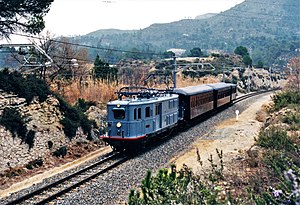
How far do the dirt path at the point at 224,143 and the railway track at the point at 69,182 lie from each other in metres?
2.71

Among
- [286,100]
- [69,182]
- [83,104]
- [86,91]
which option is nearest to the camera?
[69,182]

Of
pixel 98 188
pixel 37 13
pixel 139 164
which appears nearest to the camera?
pixel 98 188

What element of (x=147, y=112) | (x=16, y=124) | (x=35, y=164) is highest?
→ (x=147, y=112)

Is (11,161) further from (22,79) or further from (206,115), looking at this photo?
(206,115)

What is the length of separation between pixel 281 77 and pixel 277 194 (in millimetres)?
101212

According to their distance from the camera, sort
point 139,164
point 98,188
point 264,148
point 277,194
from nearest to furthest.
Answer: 1. point 277,194
2. point 98,188
3. point 264,148
4. point 139,164

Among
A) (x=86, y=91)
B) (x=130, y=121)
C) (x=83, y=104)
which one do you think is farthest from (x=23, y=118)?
(x=86, y=91)

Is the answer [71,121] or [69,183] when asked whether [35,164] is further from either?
[71,121]

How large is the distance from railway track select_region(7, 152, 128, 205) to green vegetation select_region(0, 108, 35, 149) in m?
3.46

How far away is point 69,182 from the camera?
14.5 meters

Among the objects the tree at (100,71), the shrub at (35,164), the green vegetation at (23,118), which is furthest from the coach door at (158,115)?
the tree at (100,71)

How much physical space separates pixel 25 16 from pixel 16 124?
7.12 meters

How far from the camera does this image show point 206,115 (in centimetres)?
3362

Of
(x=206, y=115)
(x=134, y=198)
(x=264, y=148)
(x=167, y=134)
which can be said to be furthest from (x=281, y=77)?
(x=134, y=198)
